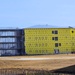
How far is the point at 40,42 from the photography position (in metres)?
108

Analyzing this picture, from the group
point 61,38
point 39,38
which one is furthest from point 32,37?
point 61,38

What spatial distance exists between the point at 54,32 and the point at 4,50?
56.2 ft

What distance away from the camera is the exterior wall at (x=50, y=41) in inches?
4254

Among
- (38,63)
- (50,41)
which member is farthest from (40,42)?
(38,63)

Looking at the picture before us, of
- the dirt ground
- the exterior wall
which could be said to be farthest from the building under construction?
the dirt ground

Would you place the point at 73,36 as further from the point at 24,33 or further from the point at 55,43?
the point at 24,33

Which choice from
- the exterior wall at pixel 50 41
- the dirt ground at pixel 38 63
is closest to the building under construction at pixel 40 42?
the exterior wall at pixel 50 41

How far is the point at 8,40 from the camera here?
4348 inches

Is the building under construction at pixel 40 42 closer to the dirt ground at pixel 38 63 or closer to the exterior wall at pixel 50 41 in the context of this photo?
the exterior wall at pixel 50 41

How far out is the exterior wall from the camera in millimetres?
108062

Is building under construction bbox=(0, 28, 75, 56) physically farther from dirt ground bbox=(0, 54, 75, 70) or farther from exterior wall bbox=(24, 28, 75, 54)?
dirt ground bbox=(0, 54, 75, 70)

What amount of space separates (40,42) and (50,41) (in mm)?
3215

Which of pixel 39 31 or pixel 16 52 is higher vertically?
pixel 39 31

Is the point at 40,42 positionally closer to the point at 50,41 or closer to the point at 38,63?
the point at 50,41
